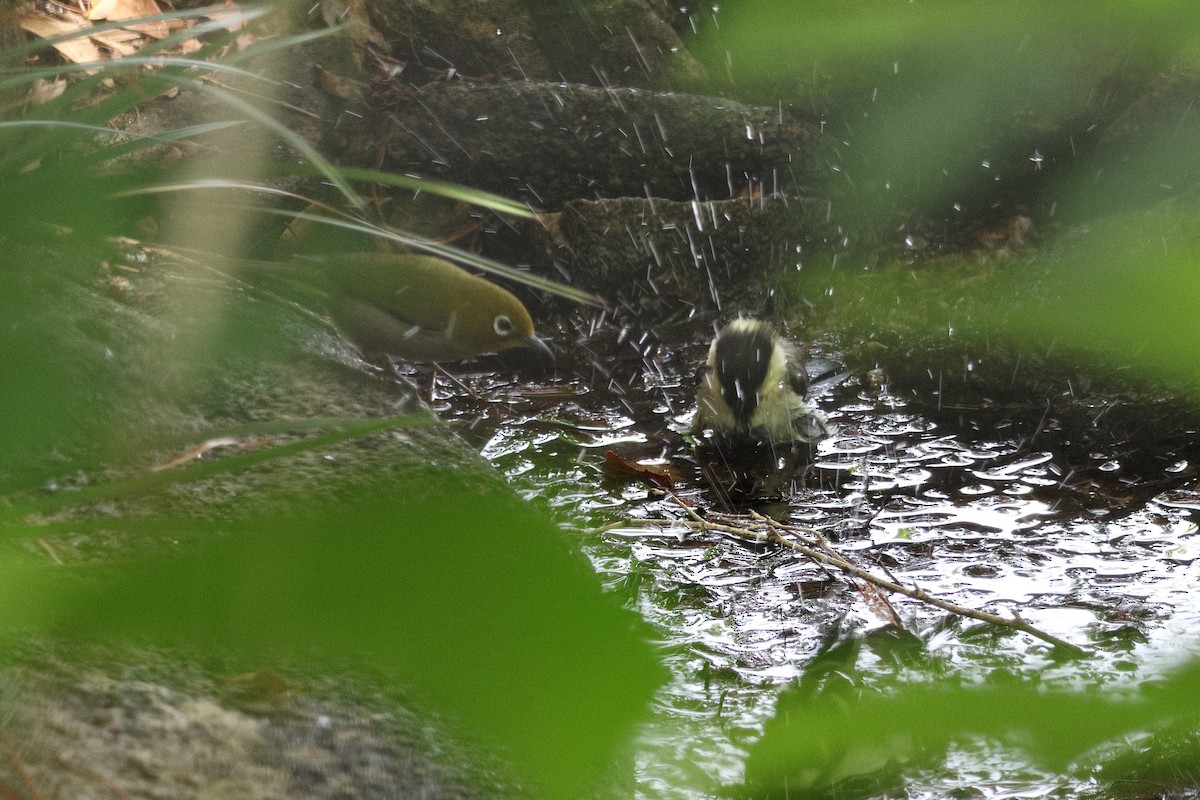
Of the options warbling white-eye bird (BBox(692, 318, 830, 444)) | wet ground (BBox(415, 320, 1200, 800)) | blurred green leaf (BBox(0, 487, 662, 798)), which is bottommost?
blurred green leaf (BBox(0, 487, 662, 798))

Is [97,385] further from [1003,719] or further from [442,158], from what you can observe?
[442,158]

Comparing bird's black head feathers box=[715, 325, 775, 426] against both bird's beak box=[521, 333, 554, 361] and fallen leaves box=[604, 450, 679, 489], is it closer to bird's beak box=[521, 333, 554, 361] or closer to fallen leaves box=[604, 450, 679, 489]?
fallen leaves box=[604, 450, 679, 489]

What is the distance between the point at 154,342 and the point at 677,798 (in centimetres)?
40

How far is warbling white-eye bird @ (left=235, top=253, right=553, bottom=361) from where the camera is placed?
393 centimetres

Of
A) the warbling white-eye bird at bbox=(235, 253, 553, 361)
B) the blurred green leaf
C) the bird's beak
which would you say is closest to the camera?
the blurred green leaf

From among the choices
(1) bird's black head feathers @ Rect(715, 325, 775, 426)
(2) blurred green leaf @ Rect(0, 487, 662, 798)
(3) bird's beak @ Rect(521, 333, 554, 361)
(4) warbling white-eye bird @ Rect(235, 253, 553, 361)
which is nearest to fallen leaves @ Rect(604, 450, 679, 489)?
(1) bird's black head feathers @ Rect(715, 325, 775, 426)

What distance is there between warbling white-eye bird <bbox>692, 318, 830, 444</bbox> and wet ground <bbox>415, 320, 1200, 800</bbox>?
0.15 metres

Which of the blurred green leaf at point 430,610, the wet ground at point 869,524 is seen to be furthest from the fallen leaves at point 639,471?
the blurred green leaf at point 430,610

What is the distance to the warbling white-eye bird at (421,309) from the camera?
3928 millimetres

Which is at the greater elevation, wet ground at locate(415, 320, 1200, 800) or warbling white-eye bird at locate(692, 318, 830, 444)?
warbling white-eye bird at locate(692, 318, 830, 444)

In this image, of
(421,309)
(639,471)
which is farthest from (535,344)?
(639,471)

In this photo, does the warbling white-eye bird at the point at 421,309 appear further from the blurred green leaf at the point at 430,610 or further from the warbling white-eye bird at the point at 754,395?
Answer: the blurred green leaf at the point at 430,610

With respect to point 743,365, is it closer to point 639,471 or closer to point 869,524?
point 639,471

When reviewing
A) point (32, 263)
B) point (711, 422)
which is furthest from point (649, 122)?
point (32, 263)
